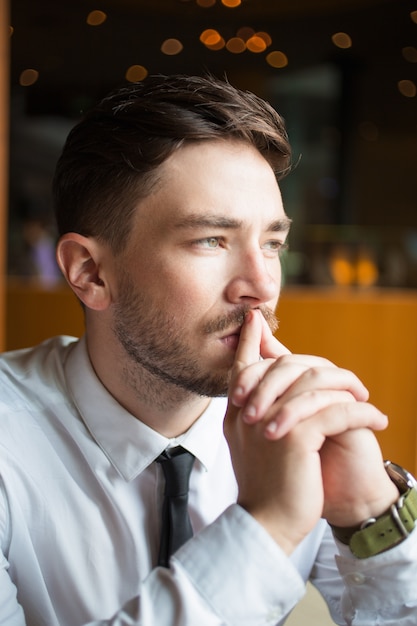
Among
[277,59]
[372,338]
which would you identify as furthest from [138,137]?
[277,59]

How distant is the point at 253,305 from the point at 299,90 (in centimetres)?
548

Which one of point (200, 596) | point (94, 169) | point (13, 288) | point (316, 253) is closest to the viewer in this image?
point (200, 596)

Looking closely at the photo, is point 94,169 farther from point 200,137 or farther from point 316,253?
point 316,253

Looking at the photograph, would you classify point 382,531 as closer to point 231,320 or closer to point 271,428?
point 271,428

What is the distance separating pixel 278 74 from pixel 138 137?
5270 mm

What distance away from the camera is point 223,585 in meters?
0.87

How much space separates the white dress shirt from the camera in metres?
1.06

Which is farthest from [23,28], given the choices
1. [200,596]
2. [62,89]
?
[200,596]

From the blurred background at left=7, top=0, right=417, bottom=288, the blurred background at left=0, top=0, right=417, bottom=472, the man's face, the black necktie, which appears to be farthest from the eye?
the blurred background at left=7, top=0, right=417, bottom=288

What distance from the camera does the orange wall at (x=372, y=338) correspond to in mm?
3703

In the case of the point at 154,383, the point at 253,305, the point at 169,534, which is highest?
the point at 253,305

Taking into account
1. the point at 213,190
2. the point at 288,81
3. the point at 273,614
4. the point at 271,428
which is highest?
the point at 288,81

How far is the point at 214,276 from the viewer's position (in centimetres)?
123

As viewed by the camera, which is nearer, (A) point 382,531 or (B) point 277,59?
(A) point 382,531
